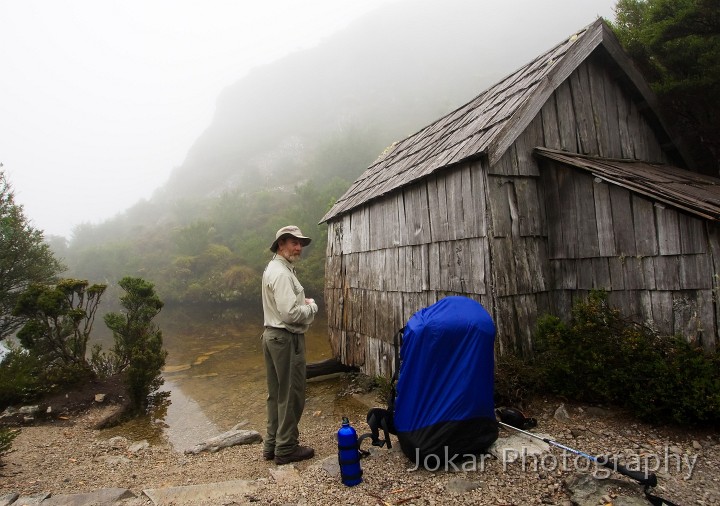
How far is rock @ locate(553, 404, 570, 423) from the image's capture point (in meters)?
4.50

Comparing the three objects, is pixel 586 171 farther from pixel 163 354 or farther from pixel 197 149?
pixel 197 149

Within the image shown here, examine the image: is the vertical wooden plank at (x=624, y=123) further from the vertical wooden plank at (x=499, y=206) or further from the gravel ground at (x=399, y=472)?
the gravel ground at (x=399, y=472)

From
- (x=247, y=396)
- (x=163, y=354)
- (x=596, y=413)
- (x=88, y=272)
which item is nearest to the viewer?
(x=596, y=413)

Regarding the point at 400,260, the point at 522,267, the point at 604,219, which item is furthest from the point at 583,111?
the point at 400,260

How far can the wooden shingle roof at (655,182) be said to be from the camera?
4.27 meters

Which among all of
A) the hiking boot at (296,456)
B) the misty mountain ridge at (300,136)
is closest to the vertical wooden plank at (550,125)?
the hiking boot at (296,456)

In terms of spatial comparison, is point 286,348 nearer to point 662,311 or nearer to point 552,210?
point 552,210

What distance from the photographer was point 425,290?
23.0 feet

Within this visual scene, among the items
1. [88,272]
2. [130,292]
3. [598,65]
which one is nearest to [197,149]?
[88,272]

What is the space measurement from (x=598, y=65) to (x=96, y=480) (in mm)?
10030

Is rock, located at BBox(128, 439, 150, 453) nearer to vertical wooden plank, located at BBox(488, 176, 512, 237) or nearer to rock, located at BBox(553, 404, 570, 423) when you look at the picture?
rock, located at BBox(553, 404, 570, 423)

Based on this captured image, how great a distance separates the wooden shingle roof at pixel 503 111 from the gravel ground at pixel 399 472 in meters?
3.58

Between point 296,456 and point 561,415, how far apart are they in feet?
10.6

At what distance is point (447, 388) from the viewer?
3.60 meters
